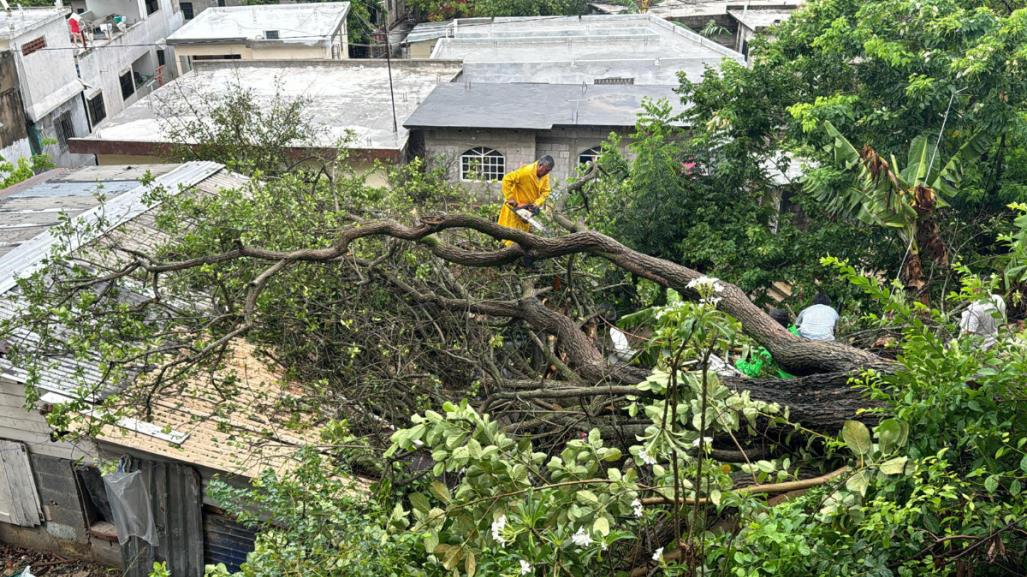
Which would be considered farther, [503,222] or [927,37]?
[927,37]

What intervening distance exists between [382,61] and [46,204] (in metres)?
14.0

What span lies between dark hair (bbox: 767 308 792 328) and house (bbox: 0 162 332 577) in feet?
16.5

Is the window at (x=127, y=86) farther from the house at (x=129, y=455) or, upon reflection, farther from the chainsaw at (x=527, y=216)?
the chainsaw at (x=527, y=216)

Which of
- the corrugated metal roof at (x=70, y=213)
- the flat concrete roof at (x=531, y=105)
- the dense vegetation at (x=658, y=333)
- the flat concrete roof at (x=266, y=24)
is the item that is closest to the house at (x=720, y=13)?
the flat concrete roof at (x=266, y=24)

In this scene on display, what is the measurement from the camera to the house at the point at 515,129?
672 inches

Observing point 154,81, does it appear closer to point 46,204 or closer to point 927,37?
point 46,204

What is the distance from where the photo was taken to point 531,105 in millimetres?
18312

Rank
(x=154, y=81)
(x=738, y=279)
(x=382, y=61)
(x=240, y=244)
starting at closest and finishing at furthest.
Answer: (x=240, y=244) < (x=738, y=279) < (x=382, y=61) < (x=154, y=81)

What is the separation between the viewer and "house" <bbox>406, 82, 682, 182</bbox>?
1708 centimetres

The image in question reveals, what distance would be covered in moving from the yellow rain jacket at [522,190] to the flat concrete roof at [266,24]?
723 inches

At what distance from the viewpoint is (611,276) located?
888 centimetres

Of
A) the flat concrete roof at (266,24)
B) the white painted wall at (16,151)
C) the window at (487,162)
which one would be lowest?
the window at (487,162)

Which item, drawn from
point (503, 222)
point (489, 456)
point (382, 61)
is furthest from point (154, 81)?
point (489, 456)

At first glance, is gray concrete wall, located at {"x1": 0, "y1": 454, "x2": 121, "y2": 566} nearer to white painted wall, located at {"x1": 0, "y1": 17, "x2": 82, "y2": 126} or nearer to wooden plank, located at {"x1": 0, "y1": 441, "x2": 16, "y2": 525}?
wooden plank, located at {"x1": 0, "y1": 441, "x2": 16, "y2": 525}
